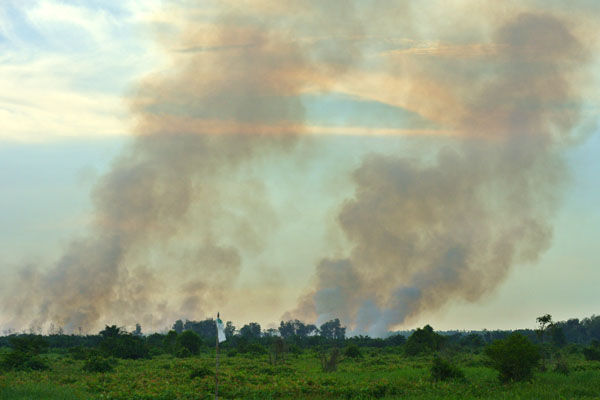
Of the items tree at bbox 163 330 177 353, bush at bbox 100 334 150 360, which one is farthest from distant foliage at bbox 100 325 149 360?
tree at bbox 163 330 177 353

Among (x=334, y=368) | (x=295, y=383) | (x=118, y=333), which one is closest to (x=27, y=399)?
(x=295, y=383)

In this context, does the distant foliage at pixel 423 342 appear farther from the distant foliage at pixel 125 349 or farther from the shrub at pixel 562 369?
the distant foliage at pixel 125 349

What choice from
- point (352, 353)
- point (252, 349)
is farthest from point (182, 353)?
point (352, 353)

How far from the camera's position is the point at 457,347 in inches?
3467

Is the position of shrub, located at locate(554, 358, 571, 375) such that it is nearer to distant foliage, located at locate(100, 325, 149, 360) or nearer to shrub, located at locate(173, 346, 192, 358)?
Answer: shrub, located at locate(173, 346, 192, 358)

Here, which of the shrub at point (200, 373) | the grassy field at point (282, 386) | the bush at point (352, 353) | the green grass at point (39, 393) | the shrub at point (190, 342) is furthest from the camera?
the shrub at point (190, 342)

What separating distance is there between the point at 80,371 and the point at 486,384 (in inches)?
1548

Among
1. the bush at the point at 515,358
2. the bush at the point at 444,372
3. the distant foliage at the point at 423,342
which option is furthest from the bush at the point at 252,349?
the bush at the point at 515,358

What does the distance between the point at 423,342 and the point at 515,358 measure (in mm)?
47600

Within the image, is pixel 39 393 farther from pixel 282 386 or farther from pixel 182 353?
pixel 182 353

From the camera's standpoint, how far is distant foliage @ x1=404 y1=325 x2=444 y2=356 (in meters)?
85.1

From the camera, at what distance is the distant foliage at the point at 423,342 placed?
85.1m

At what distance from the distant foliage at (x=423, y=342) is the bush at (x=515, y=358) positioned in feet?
137

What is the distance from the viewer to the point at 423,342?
8912cm
